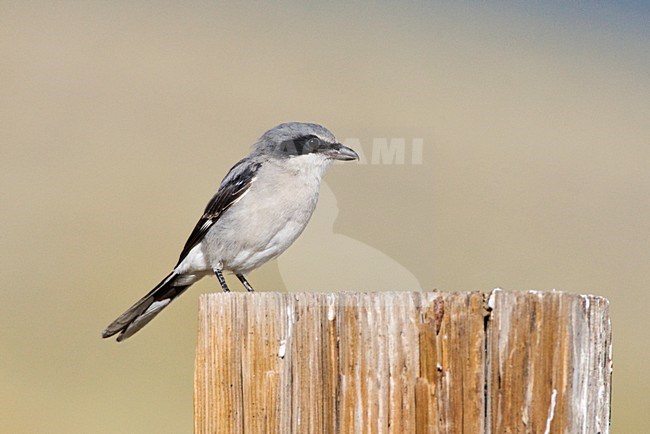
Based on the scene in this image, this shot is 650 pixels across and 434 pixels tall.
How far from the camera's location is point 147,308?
175 inches

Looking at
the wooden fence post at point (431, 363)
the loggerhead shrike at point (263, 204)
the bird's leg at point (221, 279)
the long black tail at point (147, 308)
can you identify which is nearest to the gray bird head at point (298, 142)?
the loggerhead shrike at point (263, 204)

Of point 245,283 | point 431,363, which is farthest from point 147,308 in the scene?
point 431,363

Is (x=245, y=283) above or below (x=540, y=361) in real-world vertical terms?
above

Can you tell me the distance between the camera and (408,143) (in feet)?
7.76

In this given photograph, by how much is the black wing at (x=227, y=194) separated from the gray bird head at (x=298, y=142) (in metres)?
0.13

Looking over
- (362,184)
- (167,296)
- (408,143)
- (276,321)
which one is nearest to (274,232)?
(167,296)

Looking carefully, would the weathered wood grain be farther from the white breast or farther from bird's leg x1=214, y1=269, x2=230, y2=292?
bird's leg x1=214, y1=269, x2=230, y2=292

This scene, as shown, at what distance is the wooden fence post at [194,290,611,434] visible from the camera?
177 cm

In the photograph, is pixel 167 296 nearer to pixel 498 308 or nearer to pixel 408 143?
pixel 408 143

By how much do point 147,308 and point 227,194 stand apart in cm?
76

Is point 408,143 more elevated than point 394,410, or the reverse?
point 408,143

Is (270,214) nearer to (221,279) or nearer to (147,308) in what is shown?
(221,279)

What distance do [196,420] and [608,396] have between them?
0.97m

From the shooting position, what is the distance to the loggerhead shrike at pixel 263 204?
4523 millimetres
